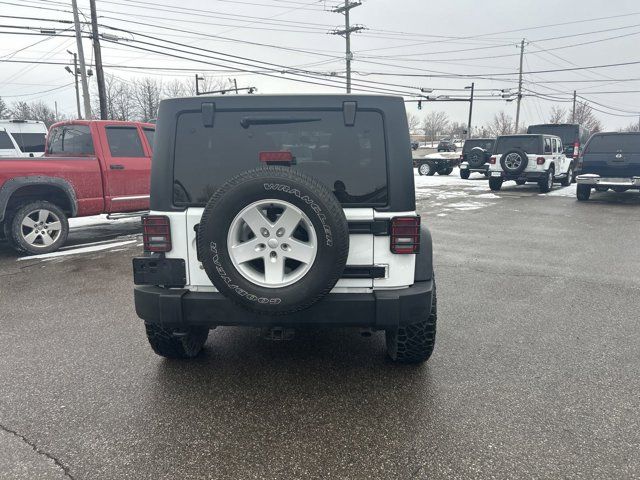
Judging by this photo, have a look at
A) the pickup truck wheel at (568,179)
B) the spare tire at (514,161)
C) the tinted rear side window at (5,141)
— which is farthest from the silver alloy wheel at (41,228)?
the pickup truck wheel at (568,179)

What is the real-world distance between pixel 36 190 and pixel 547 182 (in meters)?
15.2

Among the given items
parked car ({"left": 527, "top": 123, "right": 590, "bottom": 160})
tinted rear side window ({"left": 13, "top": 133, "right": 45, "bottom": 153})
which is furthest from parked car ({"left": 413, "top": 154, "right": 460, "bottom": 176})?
tinted rear side window ({"left": 13, "top": 133, "right": 45, "bottom": 153})

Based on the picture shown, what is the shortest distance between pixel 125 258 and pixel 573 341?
6.01 metres

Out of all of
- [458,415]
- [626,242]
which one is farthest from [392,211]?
[626,242]

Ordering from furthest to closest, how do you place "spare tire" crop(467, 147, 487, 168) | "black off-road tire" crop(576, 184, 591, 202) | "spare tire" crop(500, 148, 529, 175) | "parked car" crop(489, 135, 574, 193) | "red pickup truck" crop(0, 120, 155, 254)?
"spare tire" crop(467, 147, 487, 168) → "parked car" crop(489, 135, 574, 193) → "spare tire" crop(500, 148, 529, 175) → "black off-road tire" crop(576, 184, 591, 202) → "red pickup truck" crop(0, 120, 155, 254)

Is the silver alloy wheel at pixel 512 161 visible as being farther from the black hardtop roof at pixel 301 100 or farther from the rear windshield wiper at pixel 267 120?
the rear windshield wiper at pixel 267 120

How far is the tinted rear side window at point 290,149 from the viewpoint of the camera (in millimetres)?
2980

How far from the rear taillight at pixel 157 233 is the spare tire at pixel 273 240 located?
38 centimetres

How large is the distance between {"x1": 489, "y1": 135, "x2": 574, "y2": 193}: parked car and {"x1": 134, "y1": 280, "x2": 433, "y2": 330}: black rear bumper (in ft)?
47.5

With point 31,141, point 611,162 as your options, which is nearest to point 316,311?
point 611,162

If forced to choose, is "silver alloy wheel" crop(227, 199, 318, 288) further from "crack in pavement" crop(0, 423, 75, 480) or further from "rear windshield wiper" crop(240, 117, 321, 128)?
"crack in pavement" crop(0, 423, 75, 480)

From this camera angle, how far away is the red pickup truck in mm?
6934

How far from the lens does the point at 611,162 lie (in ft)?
41.9

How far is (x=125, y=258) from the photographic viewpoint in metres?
7.13
